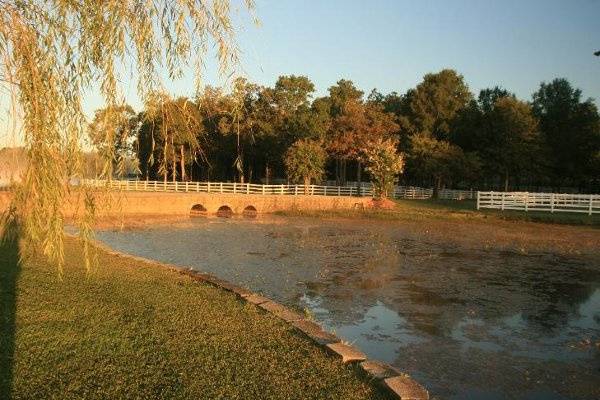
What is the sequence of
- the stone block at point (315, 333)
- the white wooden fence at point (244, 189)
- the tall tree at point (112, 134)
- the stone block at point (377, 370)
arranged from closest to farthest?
the tall tree at point (112, 134) → the stone block at point (377, 370) → the stone block at point (315, 333) → the white wooden fence at point (244, 189)

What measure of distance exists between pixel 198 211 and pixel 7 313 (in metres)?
30.9

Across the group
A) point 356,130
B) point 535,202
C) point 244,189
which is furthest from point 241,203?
point 535,202

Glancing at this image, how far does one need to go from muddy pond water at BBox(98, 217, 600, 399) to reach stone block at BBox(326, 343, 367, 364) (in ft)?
3.20

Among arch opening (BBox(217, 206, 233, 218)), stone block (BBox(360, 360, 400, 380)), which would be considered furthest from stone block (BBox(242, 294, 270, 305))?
arch opening (BBox(217, 206, 233, 218))

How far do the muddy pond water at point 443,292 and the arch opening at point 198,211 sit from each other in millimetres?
11191

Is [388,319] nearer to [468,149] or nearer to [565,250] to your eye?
[565,250]

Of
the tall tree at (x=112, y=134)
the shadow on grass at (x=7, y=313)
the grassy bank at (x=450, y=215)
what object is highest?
the tall tree at (x=112, y=134)

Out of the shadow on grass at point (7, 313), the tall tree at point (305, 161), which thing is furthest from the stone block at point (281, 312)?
the tall tree at point (305, 161)

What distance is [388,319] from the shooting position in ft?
32.1

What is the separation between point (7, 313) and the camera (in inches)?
292

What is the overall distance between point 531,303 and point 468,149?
51.4 metres

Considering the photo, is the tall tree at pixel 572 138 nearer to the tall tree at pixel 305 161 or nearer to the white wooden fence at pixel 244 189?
the white wooden fence at pixel 244 189

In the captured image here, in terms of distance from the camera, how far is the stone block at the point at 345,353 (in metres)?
6.29

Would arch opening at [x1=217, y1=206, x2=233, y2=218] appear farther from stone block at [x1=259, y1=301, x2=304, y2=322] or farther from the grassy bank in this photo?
stone block at [x1=259, y1=301, x2=304, y2=322]
